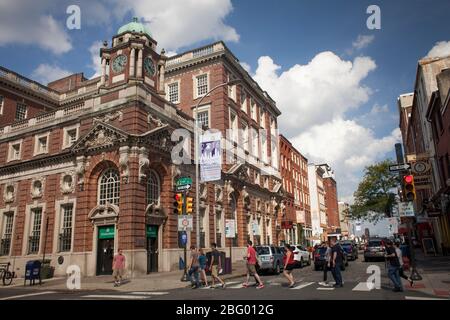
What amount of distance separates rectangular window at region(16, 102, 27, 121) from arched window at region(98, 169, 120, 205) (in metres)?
16.9

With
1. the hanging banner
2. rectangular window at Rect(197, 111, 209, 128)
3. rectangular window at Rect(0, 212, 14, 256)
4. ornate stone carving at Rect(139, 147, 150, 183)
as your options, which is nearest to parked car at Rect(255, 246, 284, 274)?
the hanging banner

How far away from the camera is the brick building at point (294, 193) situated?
55597 millimetres

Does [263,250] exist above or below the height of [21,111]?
below

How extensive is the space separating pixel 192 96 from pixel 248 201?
42.0ft

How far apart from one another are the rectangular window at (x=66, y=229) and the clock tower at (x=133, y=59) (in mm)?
9511

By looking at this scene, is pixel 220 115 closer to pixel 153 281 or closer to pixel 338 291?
pixel 153 281

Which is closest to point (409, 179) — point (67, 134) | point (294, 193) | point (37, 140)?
point (67, 134)

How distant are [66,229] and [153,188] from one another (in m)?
6.78

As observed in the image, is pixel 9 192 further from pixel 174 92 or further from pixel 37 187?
pixel 174 92

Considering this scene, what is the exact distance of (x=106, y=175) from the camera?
2502 cm

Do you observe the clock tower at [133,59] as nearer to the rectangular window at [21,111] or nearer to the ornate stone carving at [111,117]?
the ornate stone carving at [111,117]
